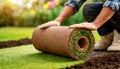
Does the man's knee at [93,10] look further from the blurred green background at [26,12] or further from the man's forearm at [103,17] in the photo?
the blurred green background at [26,12]

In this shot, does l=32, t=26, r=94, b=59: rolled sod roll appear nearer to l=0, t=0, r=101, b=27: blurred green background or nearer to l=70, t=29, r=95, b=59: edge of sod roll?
l=70, t=29, r=95, b=59: edge of sod roll

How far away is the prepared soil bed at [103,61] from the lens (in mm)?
3762

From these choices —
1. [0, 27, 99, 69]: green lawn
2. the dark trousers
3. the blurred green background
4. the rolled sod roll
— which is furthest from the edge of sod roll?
the blurred green background

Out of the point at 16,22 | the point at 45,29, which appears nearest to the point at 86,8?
the point at 45,29

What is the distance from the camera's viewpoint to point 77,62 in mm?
4016

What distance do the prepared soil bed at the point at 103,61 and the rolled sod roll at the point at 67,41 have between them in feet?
0.49

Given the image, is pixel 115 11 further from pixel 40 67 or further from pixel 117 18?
pixel 40 67

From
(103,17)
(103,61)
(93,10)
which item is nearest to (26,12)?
(93,10)

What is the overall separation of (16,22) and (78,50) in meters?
5.98

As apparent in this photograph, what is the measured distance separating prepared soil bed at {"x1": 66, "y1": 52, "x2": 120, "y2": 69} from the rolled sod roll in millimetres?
148

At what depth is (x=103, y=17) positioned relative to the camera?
A: 165 inches

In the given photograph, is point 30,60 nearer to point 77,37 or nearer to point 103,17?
point 77,37

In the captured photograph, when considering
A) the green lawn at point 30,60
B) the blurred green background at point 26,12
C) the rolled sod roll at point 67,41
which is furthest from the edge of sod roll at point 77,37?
the blurred green background at point 26,12

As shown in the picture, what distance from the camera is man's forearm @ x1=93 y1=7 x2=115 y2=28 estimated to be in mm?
4176
